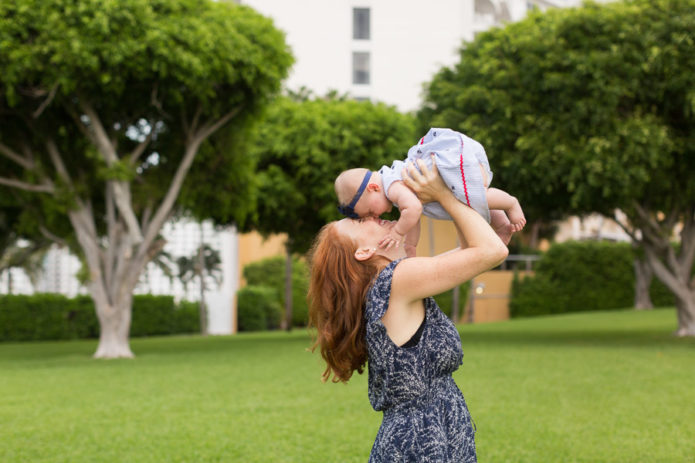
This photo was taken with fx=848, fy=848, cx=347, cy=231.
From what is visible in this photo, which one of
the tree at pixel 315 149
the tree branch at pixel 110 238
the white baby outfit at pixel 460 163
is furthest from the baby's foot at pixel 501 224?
the tree at pixel 315 149

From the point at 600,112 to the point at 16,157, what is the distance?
12495 mm

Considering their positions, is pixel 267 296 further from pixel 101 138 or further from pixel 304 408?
pixel 304 408

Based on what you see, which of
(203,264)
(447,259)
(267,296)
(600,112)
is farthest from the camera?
(203,264)

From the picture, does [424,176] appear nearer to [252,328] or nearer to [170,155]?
[170,155]

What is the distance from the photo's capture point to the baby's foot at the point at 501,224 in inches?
121

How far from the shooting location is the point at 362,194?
292cm

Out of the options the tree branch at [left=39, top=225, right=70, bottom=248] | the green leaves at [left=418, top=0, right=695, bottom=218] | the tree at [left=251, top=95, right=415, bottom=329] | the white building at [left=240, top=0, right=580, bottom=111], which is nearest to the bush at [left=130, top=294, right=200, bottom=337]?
the tree at [left=251, top=95, right=415, bottom=329]

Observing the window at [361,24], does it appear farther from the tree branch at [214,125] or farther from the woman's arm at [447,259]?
the woman's arm at [447,259]

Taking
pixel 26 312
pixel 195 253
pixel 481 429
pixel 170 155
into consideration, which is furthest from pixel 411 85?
pixel 481 429

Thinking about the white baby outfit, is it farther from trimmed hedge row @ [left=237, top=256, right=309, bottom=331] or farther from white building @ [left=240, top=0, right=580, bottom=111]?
white building @ [left=240, top=0, right=580, bottom=111]

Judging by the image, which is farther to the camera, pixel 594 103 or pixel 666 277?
pixel 666 277

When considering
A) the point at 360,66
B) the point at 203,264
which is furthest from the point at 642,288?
the point at 360,66

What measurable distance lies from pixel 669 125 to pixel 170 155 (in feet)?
37.5

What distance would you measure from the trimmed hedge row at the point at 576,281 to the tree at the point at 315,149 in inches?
573
